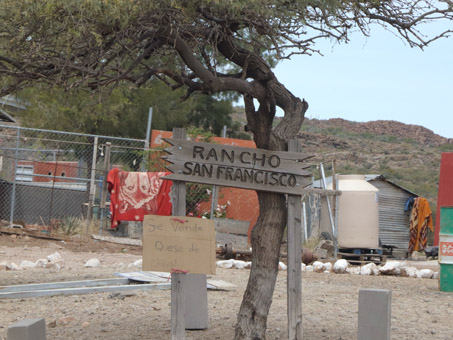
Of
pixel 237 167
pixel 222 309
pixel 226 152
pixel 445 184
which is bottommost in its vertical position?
pixel 222 309

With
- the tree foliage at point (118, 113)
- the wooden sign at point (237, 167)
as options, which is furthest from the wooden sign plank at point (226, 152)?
the tree foliage at point (118, 113)

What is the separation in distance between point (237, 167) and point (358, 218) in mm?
11805

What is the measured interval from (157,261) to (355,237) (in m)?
12.0

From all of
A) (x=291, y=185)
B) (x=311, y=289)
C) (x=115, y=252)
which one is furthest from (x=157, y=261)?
(x=115, y=252)

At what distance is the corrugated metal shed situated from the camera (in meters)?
22.4

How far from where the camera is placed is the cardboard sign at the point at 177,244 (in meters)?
6.07

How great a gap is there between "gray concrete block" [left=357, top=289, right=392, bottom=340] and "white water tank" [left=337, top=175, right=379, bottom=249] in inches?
438

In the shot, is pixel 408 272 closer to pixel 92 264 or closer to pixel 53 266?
pixel 92 264

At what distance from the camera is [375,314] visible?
20.8 feet

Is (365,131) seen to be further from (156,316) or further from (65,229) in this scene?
(156,316)

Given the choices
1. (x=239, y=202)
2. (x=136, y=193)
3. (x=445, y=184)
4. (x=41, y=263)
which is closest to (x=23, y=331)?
(x=41, y=263)

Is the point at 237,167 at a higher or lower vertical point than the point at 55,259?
higher

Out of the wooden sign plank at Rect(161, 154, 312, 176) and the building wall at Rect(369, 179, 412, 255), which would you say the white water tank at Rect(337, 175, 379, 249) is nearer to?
the building wall at Rect(369, 179, 412, 255)

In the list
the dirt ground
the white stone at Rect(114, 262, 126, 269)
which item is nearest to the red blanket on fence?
the white stone at Rect(114, 262, 126, 269)
